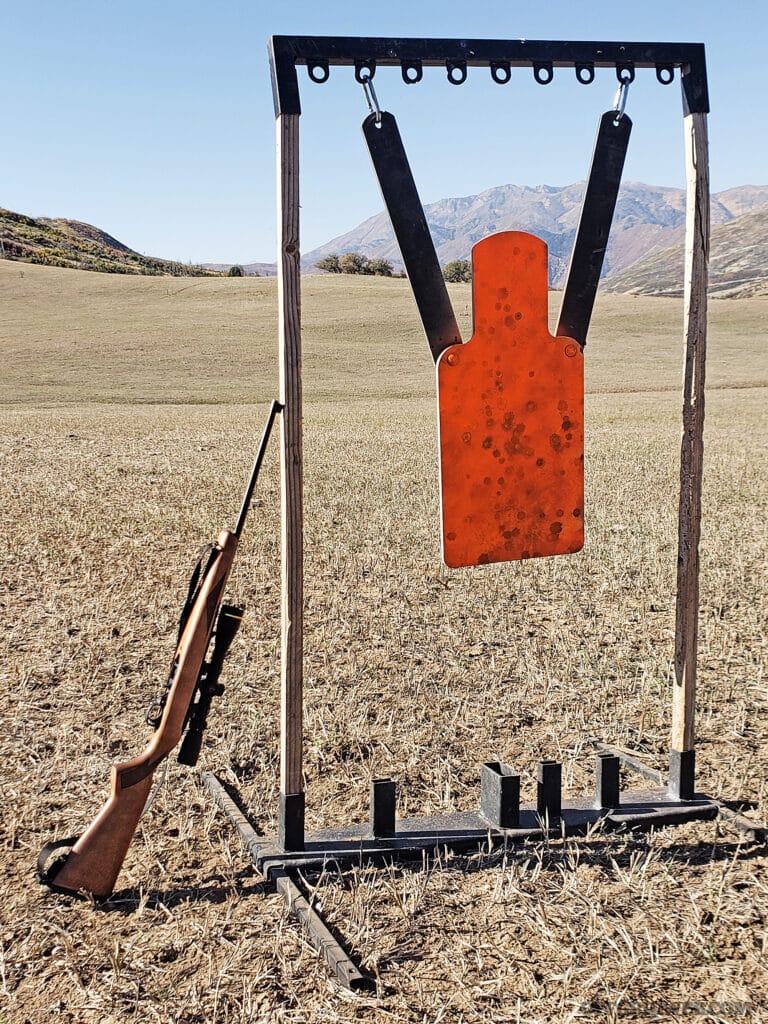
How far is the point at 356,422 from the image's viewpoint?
2209 cm

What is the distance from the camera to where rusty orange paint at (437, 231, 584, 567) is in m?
3.60

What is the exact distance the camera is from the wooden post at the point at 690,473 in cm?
394

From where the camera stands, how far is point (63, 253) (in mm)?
87250

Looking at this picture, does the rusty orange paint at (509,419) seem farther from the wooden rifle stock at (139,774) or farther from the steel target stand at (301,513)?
the wooden rifle stock at (139,774)

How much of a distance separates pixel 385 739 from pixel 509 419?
177 centimetres

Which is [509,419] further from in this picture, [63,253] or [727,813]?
[63,253]

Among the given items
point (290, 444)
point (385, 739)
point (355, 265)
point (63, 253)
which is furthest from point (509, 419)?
point (63, 253)

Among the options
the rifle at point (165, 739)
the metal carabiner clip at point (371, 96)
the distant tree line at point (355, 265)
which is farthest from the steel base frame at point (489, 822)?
the distant tree line at point (355, 265)

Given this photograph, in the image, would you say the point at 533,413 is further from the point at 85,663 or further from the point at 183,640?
the point at 85,663

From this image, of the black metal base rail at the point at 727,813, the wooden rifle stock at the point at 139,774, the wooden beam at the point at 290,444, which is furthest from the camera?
the black metal base rail at the point at 727,813

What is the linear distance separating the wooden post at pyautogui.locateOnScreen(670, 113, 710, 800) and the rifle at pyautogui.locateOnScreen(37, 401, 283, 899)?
1707mm

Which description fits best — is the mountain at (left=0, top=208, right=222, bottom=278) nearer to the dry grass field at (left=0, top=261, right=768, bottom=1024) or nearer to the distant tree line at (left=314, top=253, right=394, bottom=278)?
the distant tree line at (left=314, top=253, right=394, bottom=278)

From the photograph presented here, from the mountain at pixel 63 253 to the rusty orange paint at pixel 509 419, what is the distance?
239 ft

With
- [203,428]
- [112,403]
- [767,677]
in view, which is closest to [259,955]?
[767,677]
